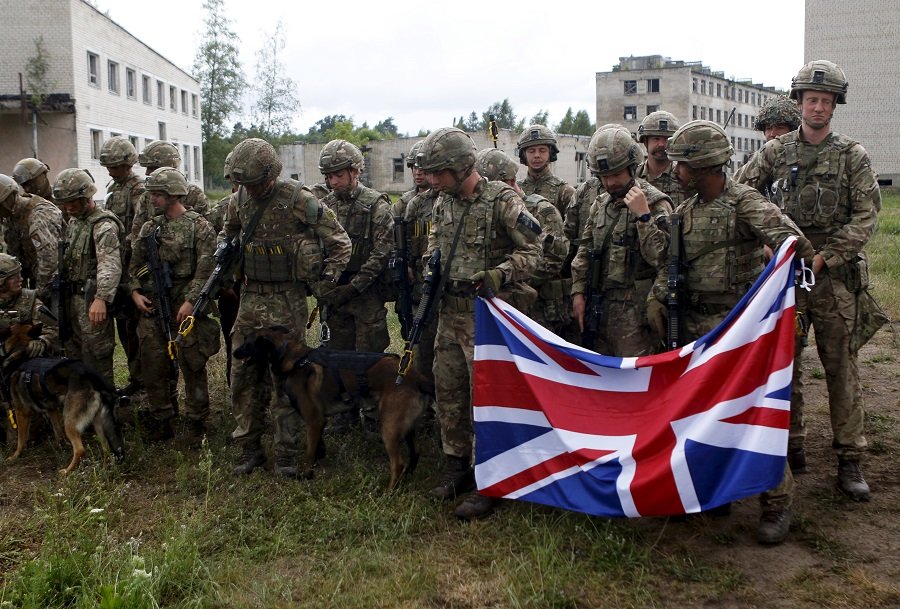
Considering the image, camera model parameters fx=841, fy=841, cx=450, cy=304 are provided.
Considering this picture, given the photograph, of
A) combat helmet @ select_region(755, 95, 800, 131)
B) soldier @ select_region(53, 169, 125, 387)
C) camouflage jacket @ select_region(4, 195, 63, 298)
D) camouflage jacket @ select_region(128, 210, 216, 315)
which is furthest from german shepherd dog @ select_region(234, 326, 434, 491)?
combat helmet @ select_region(755, 95, 800, 131)

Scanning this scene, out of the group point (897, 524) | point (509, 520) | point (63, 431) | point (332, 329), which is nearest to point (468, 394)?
point (509, 520)

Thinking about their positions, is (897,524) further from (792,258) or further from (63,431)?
(63,431)

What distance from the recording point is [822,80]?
576 cm

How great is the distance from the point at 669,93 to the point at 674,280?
70.5 metres

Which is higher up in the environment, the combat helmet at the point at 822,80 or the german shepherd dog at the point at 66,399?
the combat helmet at the point at 822,80

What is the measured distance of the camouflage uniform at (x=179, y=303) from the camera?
7.14 m

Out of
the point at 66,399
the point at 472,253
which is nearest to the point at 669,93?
the point at 472,253

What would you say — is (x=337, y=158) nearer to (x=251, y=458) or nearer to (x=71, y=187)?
(x=71, y=187)

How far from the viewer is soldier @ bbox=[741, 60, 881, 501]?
18.6 ft

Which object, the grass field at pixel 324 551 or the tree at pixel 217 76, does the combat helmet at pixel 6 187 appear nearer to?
the grass field at pixel 324 551

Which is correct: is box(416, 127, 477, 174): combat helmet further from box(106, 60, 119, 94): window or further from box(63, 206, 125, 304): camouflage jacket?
box(106, 60, 119, 94): window

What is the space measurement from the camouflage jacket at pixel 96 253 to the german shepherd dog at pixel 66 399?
680mm

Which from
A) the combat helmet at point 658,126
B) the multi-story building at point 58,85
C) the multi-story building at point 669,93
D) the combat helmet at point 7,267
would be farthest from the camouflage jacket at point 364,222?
the multi-story building at point 669,93

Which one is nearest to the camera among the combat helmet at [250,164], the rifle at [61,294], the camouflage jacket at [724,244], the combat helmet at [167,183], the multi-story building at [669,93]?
the camouflage jacket at [724,244]
